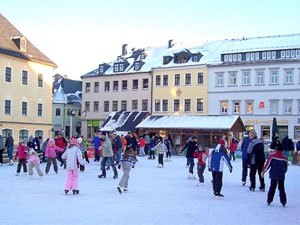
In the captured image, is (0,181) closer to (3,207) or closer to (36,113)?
(3,207)

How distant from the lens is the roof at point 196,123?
44094 millimetres

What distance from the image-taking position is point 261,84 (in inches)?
1949

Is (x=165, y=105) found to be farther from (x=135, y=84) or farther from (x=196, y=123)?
(x=196, y=123)

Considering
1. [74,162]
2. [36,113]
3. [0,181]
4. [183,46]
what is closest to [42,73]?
[36,113]

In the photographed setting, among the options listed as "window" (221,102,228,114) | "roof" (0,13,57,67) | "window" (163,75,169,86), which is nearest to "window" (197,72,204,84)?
"window" (221,102,228,114)

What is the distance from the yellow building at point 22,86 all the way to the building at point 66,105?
16846 millimetres

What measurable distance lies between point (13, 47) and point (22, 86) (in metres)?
3.74

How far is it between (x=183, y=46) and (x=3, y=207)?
171ft

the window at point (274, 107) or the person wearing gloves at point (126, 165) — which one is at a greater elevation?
the window at point (274, 107)

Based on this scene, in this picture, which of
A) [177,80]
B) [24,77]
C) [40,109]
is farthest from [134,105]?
[24,77]

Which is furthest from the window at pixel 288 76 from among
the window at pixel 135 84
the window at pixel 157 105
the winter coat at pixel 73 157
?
the winter coat at pixel 73 157

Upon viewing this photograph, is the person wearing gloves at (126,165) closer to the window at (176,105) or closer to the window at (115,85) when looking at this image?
the window at (176,105)

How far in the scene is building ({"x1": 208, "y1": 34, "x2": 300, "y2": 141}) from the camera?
157ft

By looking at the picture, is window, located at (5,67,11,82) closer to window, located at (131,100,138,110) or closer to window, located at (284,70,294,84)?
window, located at (131,100,138,110)
